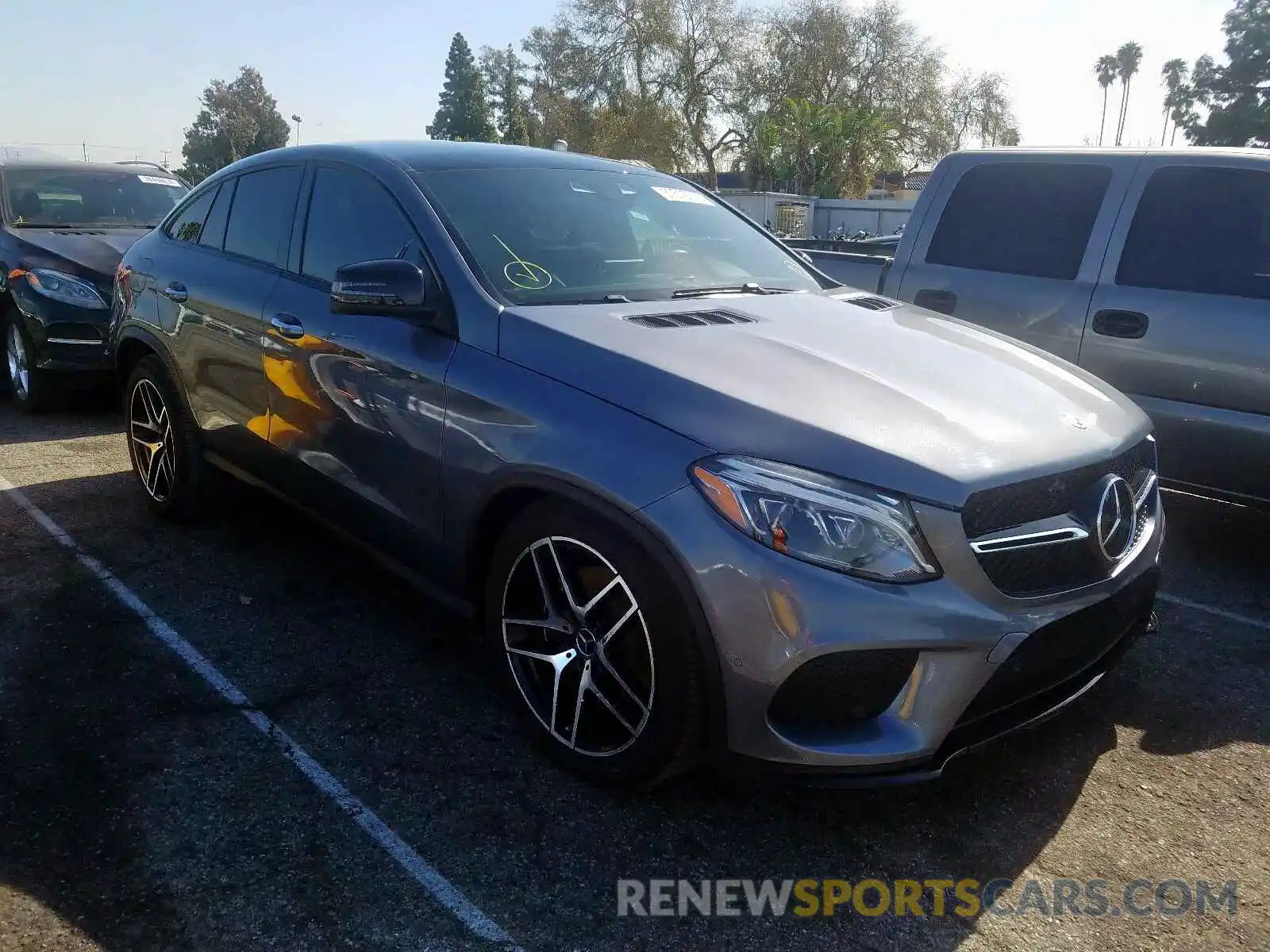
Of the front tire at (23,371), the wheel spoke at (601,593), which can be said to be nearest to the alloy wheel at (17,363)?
the front tire at (23,371)

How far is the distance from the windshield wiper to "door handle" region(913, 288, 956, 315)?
158cm

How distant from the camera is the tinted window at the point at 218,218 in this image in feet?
15.3

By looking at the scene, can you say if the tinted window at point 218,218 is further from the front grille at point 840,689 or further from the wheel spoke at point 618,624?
the front grille at point 840,689

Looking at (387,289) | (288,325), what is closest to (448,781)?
(387,289)

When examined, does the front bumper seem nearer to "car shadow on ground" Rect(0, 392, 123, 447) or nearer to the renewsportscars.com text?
the renewsportscars.com text

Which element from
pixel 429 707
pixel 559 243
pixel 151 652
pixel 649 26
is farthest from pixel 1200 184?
pixel 649 26

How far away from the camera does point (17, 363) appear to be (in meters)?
7.79

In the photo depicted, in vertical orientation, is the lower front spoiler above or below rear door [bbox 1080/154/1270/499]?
below

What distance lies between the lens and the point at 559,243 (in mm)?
3545

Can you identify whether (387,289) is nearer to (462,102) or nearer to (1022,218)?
(1022,218)

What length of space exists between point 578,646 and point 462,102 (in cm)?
8854

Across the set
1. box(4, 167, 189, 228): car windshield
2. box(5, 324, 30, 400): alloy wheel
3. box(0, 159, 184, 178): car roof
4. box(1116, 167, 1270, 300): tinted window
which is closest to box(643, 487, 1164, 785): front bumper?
box(1116, 167, 1270, 300): tinted window

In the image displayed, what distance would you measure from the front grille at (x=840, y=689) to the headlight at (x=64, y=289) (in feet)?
21.7

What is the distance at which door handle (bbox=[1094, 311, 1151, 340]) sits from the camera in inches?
180
